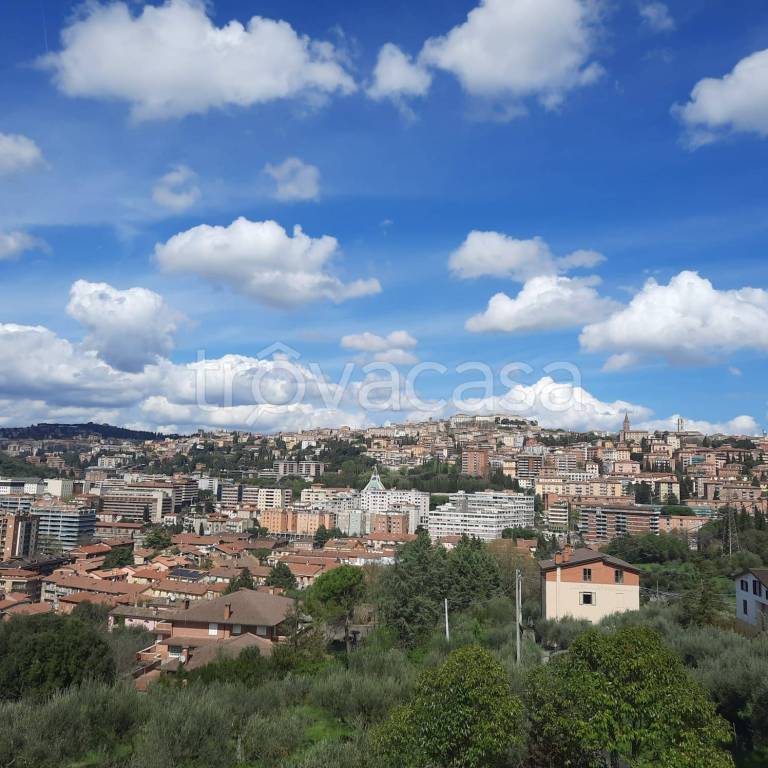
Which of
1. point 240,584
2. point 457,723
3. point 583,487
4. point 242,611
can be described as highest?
point 457,723

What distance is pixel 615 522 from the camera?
7075cm

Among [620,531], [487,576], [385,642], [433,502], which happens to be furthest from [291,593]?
[433,502]

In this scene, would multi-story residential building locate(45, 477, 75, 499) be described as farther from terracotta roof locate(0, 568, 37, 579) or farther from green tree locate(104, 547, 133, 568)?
terracotta roof locate(0, 568, 37, 579)

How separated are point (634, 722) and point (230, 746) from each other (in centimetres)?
491

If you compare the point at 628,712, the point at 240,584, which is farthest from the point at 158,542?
the point at 628,712

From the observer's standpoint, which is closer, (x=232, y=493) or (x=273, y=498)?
(x=273, y=498)

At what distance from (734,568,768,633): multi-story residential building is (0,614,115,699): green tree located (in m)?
16.8

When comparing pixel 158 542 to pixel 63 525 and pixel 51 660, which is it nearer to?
pixel 63 525

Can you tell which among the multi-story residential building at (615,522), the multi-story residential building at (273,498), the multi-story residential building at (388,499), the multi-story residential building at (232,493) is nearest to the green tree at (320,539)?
the multi-story residential building at (388,499)

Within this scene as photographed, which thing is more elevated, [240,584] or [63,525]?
[240,584]

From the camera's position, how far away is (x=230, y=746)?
325 inches

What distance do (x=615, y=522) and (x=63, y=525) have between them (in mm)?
61665

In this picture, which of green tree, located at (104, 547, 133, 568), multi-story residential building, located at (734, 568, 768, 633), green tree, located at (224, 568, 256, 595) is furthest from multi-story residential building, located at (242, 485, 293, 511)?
multi-story residential building, located at (734, 568, 768, 633)

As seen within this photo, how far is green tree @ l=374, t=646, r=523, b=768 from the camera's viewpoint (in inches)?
265
